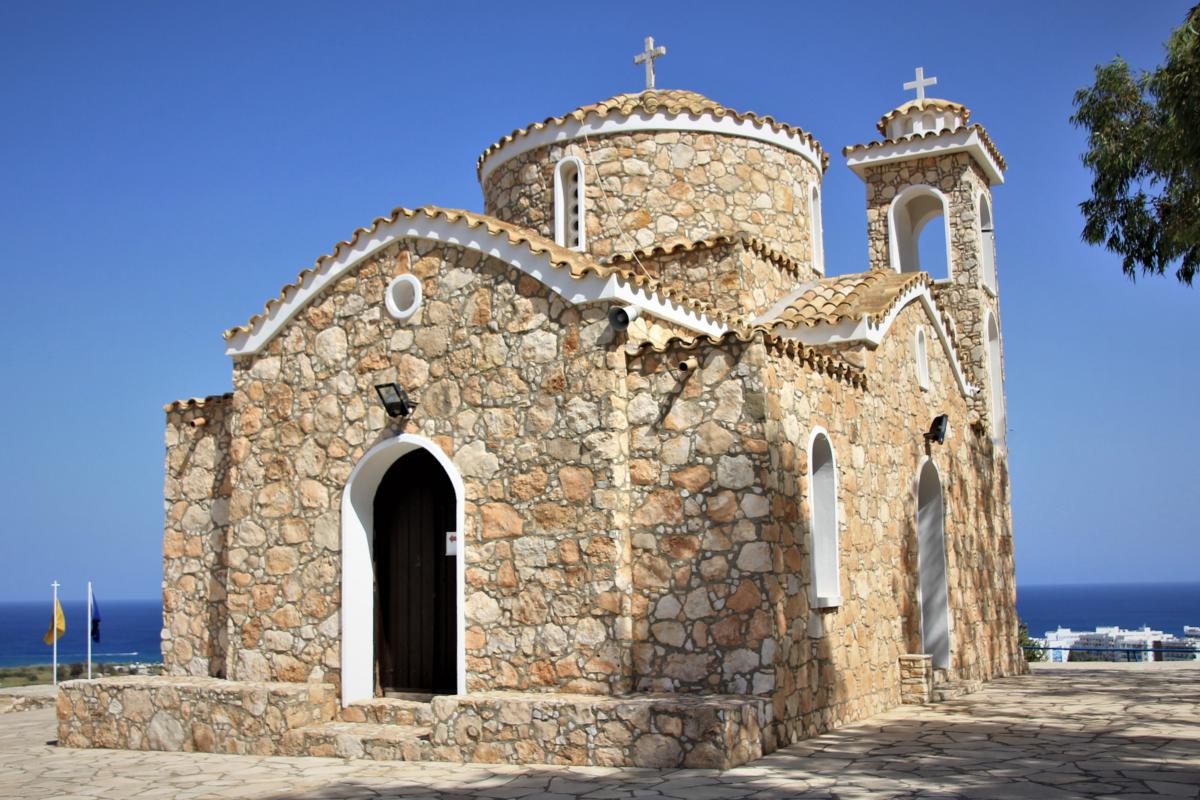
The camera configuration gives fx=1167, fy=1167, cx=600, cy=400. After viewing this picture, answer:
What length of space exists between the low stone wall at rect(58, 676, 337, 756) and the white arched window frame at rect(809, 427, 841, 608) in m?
5.31

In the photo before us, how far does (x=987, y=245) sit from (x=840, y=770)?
13.3 m

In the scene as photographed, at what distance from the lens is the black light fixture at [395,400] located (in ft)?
40.3

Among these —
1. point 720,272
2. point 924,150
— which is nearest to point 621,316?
point 720,272

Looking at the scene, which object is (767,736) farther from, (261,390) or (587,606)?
(261,390)

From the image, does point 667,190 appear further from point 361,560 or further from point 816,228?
point 361,560

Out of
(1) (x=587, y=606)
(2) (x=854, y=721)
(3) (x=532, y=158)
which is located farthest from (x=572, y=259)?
(2) (x=854, y=721)

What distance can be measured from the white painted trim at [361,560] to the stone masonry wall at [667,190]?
4351mm

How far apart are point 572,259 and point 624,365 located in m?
1.37

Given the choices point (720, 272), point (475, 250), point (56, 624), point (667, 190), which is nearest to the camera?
point (475, 250)

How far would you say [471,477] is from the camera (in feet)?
39.0

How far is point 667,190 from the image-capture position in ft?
50.4

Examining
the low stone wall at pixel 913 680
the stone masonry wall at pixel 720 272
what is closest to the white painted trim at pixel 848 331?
the stone masonry wall at pixel 720 272

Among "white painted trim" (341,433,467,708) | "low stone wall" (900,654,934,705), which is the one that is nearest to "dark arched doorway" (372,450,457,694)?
"white painted trim" (341,433,467,708)

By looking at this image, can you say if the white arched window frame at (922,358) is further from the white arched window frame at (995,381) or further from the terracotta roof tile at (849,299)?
the white arched window frame at (995,381)
